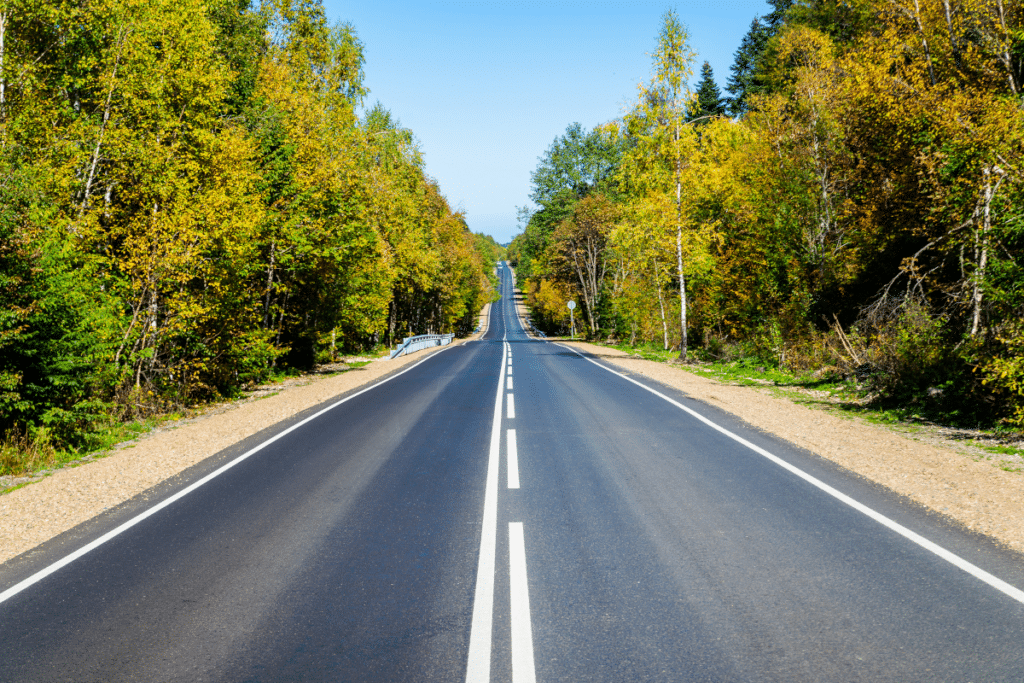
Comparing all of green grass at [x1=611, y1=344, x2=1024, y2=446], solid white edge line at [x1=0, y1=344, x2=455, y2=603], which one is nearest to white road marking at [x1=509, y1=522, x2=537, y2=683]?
solid white edge line at [x1=0, y1=344, x2=455, y2=603]

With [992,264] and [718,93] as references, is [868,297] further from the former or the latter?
[718,93]

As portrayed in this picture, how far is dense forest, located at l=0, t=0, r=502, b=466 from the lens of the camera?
29.6ft

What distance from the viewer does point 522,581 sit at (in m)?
4.25

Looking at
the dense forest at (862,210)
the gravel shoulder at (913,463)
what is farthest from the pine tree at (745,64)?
the gravel shoulder at (913,463)

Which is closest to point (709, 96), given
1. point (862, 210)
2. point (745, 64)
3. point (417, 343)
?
point (745, 64)

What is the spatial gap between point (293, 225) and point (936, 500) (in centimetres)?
1839

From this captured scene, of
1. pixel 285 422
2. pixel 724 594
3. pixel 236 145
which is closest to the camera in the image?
pixel 724 594

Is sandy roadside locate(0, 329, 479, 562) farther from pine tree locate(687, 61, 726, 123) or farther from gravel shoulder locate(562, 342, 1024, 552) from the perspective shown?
pine tree locate(687, 61, 726, 123)

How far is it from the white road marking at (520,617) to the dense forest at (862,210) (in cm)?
738

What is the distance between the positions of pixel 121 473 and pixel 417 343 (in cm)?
3330

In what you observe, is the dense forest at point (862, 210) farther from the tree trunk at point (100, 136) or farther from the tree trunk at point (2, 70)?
the tree trunk at point (2, 70)

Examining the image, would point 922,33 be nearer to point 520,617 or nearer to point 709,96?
point 520,617

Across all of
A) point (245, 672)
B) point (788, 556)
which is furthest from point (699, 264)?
point (245, 672)

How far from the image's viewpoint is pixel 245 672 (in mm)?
3182
